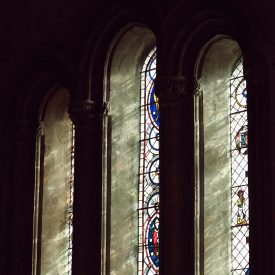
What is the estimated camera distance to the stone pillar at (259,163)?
18188mm

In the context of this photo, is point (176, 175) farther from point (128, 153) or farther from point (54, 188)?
point (54, 188)

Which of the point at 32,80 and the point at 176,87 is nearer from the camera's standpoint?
the point at 176,87

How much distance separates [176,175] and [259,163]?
177 centimetres

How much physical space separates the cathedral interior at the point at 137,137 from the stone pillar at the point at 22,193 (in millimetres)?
23

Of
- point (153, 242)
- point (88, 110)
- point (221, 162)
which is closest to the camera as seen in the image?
point (221, 162)

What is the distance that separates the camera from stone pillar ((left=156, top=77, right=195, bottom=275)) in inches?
771

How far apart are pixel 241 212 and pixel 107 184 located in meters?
2.59

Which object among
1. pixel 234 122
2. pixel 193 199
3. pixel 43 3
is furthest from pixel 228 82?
pixel 43 3

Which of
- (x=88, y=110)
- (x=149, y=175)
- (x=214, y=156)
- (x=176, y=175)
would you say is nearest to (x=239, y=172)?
(x=214, y=156)

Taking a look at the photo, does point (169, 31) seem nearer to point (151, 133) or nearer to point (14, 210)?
point (151, 133)

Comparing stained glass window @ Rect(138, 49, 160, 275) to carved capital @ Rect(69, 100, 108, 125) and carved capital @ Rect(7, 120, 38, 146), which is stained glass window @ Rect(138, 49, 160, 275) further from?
carved capital @ Rect(7, 120, 38, 146)

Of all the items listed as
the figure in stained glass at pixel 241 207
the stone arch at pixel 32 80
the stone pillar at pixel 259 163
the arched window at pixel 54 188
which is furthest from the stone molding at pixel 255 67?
the arched window at pixel 54 188

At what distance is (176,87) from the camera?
20.2 m

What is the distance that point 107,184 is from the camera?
69.9 ft
